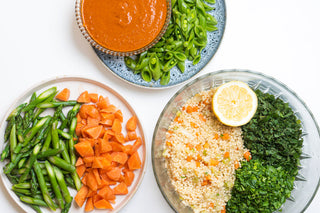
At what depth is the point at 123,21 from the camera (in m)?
2.91

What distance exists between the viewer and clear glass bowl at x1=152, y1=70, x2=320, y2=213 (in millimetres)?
2961

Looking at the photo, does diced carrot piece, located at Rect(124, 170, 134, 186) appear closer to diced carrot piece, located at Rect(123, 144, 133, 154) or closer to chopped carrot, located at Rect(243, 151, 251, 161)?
diced carrot piece, located at Rect(123, 144, 133, 154)

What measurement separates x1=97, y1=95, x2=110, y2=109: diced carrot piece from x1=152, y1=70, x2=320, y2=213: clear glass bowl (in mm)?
643

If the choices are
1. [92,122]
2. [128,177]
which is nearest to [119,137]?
[92,122]

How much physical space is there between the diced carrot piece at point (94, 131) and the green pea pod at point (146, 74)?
27.6 inches

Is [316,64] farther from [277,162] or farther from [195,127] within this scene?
[195,127]

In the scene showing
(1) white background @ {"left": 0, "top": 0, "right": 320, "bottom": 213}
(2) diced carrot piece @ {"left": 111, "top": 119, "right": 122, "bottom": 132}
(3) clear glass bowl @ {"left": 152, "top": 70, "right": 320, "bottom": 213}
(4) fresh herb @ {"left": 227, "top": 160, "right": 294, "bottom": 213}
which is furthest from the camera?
(1) white background @ {"left": 0, "top": 0, "right": 320, "bottom": 213}

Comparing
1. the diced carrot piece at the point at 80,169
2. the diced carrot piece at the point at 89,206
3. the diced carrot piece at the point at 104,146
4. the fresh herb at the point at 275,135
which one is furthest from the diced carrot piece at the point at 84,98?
the fresh herb at the point at 275,135

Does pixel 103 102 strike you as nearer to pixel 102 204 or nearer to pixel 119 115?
pixel 119 115

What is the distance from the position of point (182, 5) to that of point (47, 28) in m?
1.50

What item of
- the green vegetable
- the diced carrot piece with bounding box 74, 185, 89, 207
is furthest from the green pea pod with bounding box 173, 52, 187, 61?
the diced carrot piece with bounding box 74, 185, 89, 207

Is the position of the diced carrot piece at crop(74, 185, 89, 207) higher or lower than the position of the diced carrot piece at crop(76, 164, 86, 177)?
lower

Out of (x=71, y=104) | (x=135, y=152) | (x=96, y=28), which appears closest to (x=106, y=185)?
(x=135, y=152)

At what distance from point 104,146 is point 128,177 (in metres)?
0.42
